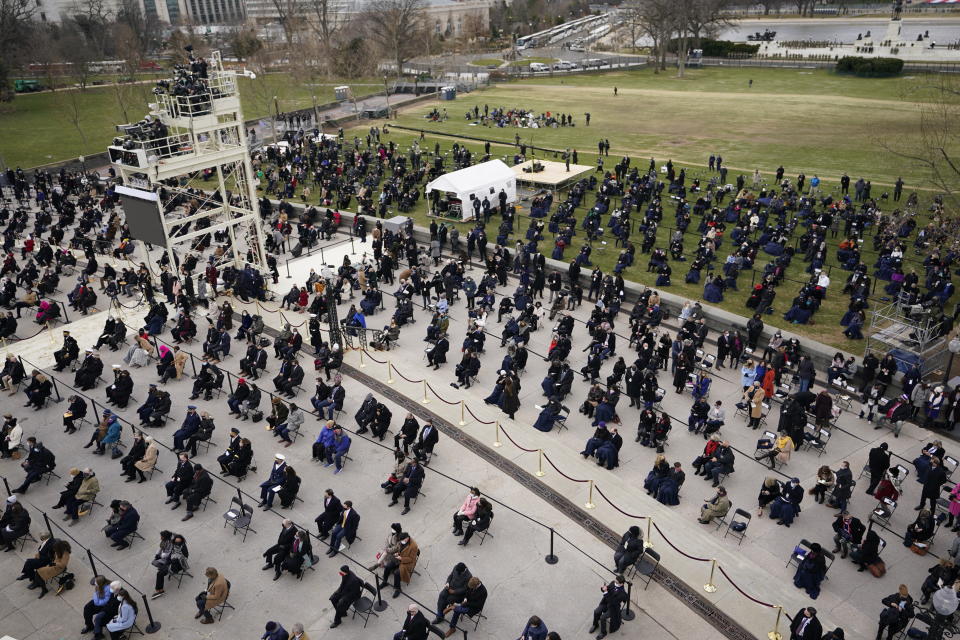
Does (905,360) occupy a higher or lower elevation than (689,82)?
lower

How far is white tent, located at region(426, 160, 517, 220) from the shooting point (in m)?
34.3

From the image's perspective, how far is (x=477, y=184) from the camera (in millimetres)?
34688

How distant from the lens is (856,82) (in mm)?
72125

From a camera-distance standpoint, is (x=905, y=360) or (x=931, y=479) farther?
(x=905, y=360)

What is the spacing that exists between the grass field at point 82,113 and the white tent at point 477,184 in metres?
24.3

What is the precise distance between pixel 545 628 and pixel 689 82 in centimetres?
7660

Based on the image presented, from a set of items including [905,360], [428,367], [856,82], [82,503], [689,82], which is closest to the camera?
[82,503]

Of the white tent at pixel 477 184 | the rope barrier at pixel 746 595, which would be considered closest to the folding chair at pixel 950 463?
the rope barrier at pixel 746 595

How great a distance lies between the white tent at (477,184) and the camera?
34.3 metres

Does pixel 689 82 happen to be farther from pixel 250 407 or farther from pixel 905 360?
pixel 250 407

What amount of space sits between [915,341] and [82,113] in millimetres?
72668

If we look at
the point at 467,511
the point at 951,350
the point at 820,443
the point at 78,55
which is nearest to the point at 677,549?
the point at 467,511

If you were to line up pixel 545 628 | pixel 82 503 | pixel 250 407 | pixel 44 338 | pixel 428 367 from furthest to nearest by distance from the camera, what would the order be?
1. pixel 44 338
2. pixel 428 367
3. pixel 250 407
4. pixel 82 503
5. pixel 545 628

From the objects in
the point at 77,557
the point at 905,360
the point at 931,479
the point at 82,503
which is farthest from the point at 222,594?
the point at 905,360
